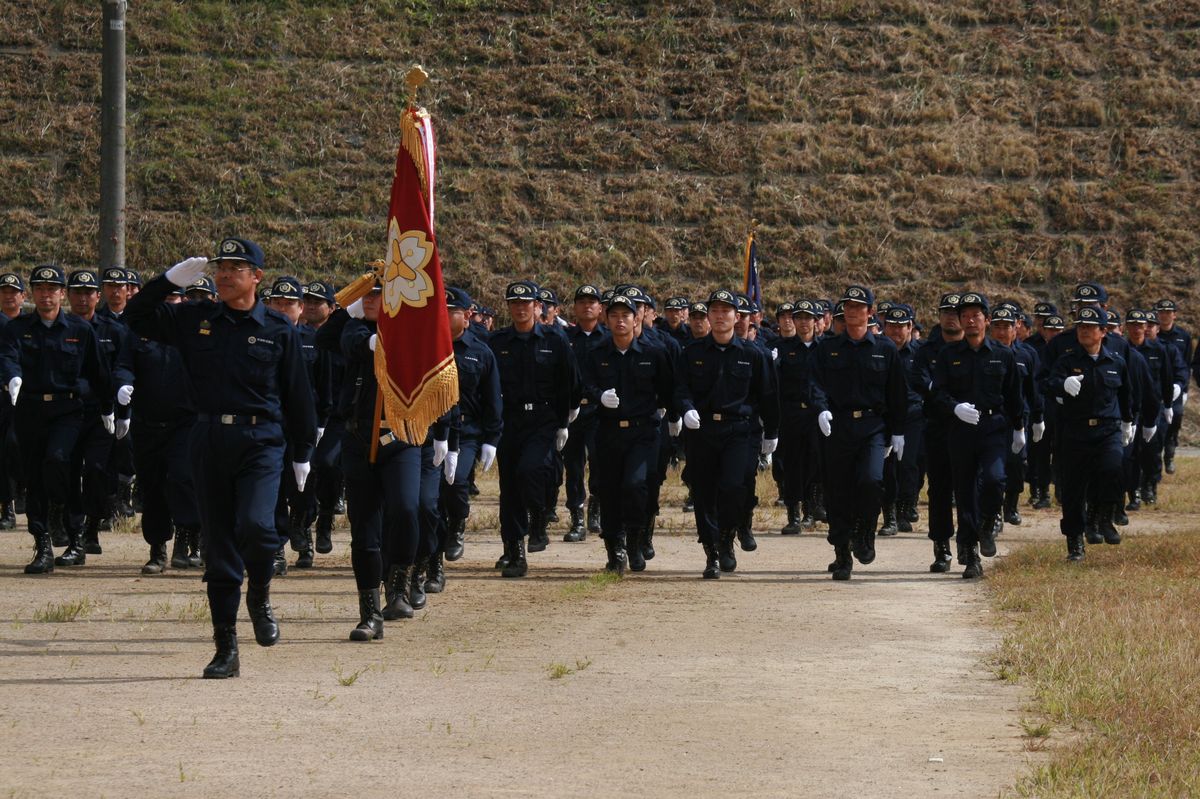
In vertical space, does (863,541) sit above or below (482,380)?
below

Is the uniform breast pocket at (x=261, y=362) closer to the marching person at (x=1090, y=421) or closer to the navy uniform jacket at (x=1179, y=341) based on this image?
the marching person at (x=1090, y=421)

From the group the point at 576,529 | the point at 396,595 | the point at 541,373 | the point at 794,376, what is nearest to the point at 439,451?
the point at 396,595

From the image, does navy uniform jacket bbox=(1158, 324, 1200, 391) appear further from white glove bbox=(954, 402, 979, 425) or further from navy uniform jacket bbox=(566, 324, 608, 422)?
white glove bbox=(954, 402, 979, 425)

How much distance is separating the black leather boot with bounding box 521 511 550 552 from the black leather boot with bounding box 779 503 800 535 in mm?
3230

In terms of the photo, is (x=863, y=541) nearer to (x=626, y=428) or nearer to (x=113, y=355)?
(x=626, y=428)

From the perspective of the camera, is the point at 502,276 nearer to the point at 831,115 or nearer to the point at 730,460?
the point at 831,115

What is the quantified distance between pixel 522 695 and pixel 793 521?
992cm

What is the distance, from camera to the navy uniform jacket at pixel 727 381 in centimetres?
1492

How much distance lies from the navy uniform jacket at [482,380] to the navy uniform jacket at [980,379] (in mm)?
3884

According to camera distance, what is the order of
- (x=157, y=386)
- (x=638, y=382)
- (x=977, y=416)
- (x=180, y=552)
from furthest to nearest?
(x=638, y=382)
(x=977, y=416)
(x=180, y=552)
(x=157, y=386)

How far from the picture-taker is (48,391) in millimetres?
14430

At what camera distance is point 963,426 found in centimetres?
1516

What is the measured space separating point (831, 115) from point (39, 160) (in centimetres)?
1440

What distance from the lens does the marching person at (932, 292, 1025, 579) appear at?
49.1ft
